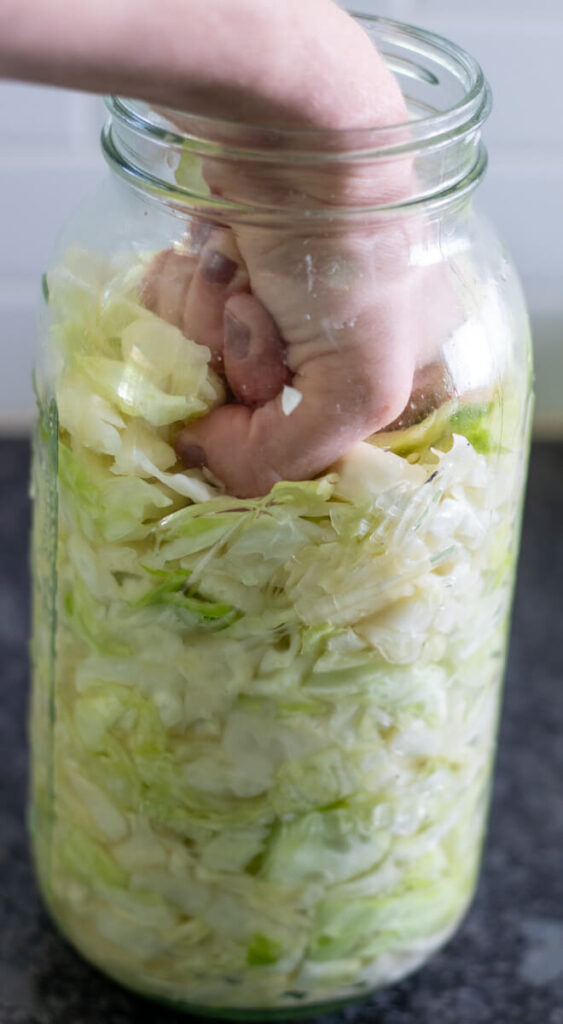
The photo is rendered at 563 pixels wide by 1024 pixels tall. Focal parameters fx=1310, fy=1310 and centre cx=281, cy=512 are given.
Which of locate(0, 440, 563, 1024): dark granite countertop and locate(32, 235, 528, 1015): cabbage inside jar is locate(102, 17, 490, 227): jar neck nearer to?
locate(32, 235, 528, 1015): cabbage inside jar

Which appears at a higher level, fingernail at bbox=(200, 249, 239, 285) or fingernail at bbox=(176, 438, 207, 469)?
fingernail at bbox=(200, 249, 239, 285)

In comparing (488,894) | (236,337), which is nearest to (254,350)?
(236,337)

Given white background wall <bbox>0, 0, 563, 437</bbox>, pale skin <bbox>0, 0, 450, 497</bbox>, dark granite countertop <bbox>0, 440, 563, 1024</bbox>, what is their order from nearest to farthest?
pale skin <bbox>0, 0, 450, 497</bbox>, dark granite countertop <bbox>0, 440, 563, 1024</bbox>, white background wall <bbox>0, 0, 563, 437</bbox>

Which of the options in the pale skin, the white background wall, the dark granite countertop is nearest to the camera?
the pale skin

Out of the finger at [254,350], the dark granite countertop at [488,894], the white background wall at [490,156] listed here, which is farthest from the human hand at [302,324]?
the white background wall at [490,156]

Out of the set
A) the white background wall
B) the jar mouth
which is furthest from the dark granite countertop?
the jar mouth

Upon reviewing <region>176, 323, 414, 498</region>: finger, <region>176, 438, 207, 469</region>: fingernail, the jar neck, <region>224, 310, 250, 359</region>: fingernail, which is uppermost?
the jar neck

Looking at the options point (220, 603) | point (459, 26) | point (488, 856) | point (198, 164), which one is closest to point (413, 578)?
point (220, 603)

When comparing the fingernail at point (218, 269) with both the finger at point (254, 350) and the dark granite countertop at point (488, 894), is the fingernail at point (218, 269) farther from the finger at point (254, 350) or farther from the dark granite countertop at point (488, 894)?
the dark granite countertop at point (488, 894)
